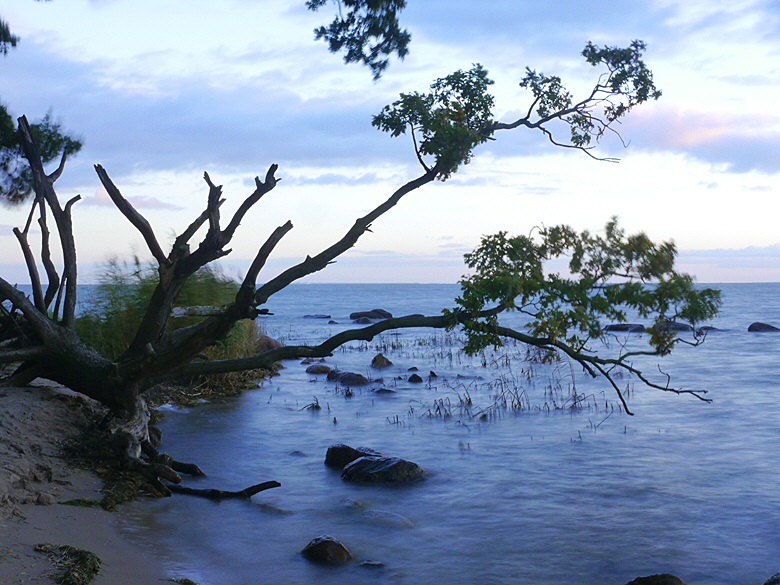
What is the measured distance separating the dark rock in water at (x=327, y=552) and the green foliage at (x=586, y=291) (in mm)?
2666

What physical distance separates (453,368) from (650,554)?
48.8 ft

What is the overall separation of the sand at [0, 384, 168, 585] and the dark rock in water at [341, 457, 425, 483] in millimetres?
3589

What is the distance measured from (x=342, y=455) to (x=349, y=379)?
8.39m

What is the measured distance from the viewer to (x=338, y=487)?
939 centimetres

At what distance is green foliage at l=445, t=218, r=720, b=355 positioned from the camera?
22.4 ft

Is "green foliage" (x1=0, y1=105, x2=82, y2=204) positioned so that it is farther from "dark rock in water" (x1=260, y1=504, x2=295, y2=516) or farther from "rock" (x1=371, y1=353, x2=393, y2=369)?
"rock" (x1=371, y1=353, x2=393, y2=369)

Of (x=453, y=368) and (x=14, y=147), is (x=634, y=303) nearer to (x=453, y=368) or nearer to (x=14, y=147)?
(x=14, y=147)

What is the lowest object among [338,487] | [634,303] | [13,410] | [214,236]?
[338,487]

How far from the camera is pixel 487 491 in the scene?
952cm

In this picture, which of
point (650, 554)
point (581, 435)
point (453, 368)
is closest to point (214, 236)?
point (650, 554)

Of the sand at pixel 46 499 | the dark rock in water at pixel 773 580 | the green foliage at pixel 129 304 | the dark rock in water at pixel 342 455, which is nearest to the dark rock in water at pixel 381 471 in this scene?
the dark rock in water at pixel 342 455

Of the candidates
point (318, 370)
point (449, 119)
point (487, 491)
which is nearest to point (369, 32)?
point (449, 119)

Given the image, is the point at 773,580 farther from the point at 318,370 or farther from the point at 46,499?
the point at 318,370

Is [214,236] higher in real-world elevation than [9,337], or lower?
higher
